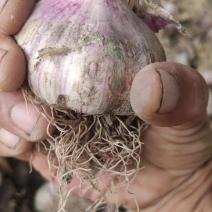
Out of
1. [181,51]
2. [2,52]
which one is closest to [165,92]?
[2,52]

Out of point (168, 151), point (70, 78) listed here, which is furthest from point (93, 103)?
point (168, 151)

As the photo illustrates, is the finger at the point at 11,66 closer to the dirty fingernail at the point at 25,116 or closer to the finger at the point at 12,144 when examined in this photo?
the dirty fingernail at the point at 25,116

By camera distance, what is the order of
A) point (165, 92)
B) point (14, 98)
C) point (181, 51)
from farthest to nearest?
point (181, 51)
point (14, 98)
point (165, 92)

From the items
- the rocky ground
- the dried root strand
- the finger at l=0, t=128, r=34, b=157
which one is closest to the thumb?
the dried root strand

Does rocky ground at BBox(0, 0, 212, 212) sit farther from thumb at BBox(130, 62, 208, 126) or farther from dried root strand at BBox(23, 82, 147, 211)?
thumb at BBox(130, 62, 208, 126)

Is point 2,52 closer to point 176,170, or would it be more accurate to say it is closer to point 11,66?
point 11,66

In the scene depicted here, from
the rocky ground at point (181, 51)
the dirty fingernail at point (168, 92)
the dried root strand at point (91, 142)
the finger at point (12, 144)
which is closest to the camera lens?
the dirty fingernail at point (168, 92)

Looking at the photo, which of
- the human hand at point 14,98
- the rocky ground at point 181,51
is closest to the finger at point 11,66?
the human hand at point 14,98
